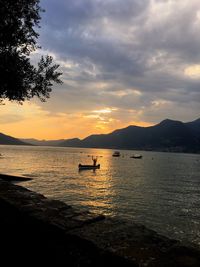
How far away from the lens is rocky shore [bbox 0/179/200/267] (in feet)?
16.6

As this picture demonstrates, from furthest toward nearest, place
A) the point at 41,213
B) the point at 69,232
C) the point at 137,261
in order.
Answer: the point at 41,213
the point at 69,232
the point at 137,261

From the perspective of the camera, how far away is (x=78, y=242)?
595cm

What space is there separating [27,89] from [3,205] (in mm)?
9439

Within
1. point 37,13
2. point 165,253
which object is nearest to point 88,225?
point 165,253

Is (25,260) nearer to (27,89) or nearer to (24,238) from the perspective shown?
(24,238)

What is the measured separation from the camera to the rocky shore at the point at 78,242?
507cm

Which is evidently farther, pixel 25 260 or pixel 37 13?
pixel 37 13

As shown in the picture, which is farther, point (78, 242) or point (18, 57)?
point (18, 57)

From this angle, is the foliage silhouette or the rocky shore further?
the foliage silhouette

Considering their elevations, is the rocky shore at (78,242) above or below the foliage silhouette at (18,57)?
below

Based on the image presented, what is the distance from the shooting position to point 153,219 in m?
31.1

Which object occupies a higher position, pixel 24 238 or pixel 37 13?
pixel 37 13

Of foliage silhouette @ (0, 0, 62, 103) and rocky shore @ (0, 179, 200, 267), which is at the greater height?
foliage silhouette @ (0, 0, 62, 103)

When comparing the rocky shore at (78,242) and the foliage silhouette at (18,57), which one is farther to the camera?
the foliage silhouette at (18,57)
